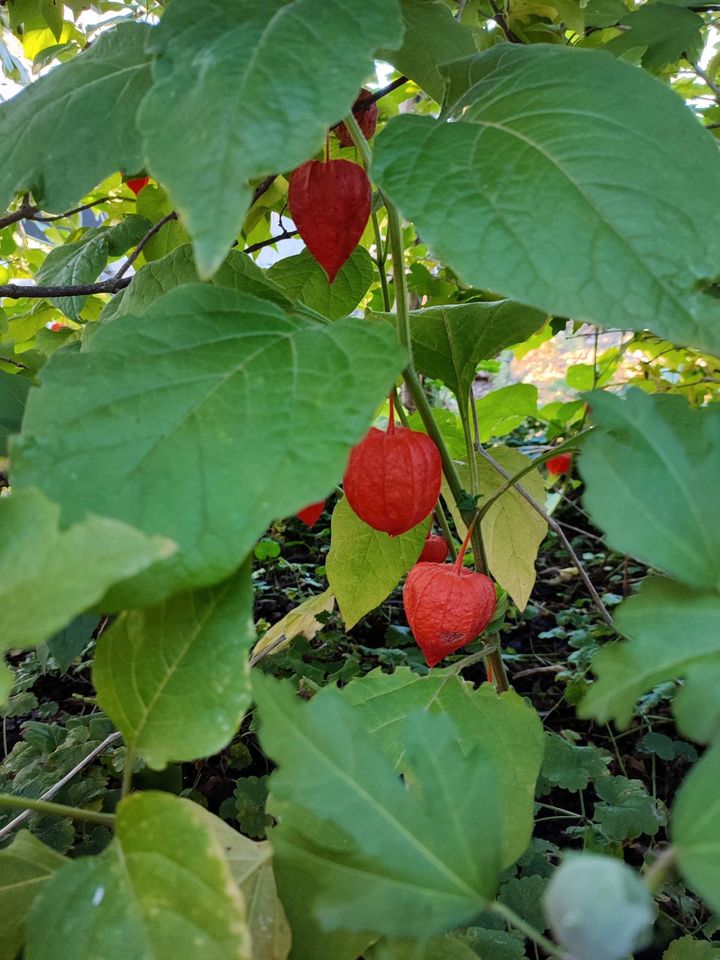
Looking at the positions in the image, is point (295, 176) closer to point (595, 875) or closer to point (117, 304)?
point (117, 304)

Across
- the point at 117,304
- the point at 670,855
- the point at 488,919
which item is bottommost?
the point at 488,919

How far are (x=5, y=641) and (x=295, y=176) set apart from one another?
0.42 metres

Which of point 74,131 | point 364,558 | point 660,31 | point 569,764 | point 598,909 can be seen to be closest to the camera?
point 598,909

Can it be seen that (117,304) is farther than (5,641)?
Yes

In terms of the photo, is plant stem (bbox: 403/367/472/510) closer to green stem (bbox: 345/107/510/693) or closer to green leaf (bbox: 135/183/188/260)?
green stem (bbox: 345/107/510/693)

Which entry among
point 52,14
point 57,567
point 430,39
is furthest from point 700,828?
point 52,14

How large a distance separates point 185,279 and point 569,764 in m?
0.82

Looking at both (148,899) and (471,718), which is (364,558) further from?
(148,899)

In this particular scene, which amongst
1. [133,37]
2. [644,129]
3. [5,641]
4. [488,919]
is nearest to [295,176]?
[133,37]

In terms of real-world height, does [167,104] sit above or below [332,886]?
above

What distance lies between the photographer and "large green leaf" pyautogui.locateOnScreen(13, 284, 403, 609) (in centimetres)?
34

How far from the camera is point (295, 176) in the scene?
581 mm

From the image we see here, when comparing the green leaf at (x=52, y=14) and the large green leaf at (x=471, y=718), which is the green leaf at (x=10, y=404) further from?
the green leaf at (x=52, y=14)

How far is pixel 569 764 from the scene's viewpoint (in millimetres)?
1025
